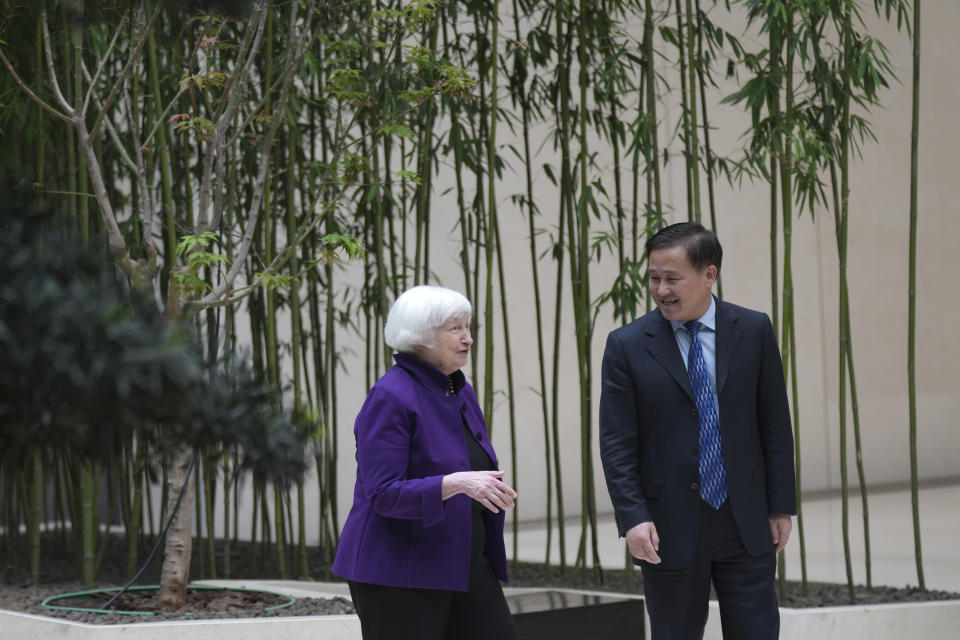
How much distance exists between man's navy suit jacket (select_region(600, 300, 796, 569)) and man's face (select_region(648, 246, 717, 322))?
88mm

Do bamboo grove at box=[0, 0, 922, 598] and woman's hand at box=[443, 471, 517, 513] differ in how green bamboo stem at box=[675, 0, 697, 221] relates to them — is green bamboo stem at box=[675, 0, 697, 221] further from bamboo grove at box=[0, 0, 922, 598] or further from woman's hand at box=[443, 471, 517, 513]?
woman's hand at box=[443, 471, 517, 513]

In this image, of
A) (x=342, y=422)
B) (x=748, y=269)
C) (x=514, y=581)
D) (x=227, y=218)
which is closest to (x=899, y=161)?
(x=748, y=269)

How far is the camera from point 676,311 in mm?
2502

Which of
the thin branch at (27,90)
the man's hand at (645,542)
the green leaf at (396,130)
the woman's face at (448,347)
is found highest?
the green leaf at (396,130)

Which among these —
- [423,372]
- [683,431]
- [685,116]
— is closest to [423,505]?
[423,372]

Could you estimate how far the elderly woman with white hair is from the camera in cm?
218

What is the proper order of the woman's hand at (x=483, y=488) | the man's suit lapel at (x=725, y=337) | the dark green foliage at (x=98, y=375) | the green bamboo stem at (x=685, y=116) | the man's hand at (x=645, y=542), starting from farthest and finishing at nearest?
the green bamboo stem at (x=685, y=116)
the man's suit lapel at (x=725, y=337)
the man's hand at (x=645, y=542)
the woman's hand at (x=483, y=488)
the dark green foliage at (x=98, y=375)

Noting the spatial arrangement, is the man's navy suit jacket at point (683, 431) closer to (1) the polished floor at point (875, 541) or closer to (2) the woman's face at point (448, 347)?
(2) the woman's face at point (448, 347)

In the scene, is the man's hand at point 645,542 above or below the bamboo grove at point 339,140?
below

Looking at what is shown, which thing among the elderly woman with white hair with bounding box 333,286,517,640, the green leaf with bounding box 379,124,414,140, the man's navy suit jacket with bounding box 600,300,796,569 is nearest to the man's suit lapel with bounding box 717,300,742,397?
the man's navy suit jacket with bounding box 600,300,796,569

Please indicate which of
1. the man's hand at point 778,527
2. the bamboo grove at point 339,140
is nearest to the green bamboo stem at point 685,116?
the bamboo grove at point 339,140

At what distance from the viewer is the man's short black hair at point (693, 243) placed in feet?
8.16

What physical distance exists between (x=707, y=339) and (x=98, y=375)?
2377 millimetres

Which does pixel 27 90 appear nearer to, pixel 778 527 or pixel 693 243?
pixel 693 243
